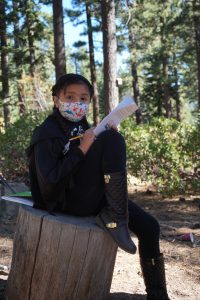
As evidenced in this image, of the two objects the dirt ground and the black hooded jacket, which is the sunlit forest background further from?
the black hooded jacket

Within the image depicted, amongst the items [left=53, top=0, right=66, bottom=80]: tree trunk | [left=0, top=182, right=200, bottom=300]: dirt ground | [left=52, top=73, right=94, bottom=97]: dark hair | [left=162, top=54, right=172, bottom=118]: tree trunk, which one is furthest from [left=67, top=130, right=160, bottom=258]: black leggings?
[left=162, top=54, right=172, bottom=118]: tree trunk

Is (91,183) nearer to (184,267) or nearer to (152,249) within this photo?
(152,249)

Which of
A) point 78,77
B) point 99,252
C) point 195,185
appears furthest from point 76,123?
point 195,185

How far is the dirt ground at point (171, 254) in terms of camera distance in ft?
11.4

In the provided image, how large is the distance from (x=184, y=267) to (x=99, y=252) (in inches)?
70.5

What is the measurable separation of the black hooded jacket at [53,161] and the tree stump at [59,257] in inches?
4.5

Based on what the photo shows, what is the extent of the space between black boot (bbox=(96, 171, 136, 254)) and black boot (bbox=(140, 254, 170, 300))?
0.46 m

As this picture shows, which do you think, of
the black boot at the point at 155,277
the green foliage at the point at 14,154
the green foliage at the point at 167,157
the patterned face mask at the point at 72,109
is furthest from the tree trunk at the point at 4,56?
the black boot at the point at 155,277

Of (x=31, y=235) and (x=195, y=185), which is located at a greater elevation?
(x=31, y=235)

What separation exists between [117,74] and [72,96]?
10639 mm

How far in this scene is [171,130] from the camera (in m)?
8.11

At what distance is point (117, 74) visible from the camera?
13.1 meters

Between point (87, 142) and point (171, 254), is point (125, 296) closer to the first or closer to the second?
point (171, 254)

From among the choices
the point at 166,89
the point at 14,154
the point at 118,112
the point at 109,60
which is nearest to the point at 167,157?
the point at 14,154
